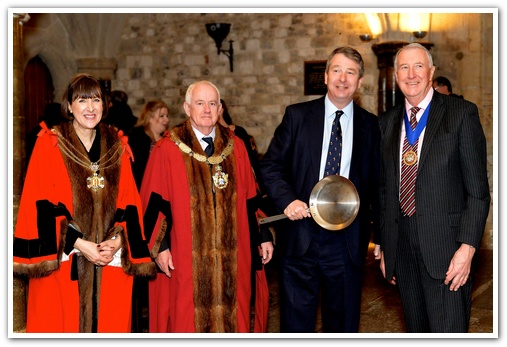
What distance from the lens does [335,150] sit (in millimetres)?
3795

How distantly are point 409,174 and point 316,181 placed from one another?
0.48m

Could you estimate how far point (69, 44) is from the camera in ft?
39.4

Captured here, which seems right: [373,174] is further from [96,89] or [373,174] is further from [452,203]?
[96,89]

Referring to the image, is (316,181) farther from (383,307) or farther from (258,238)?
(383,307)

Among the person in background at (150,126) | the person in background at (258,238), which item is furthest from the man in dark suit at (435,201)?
the person in background at (150,126)

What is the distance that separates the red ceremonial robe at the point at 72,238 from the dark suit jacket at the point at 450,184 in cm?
146

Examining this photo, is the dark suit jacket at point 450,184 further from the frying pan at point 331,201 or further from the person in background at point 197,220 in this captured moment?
the person in background at point 197,220

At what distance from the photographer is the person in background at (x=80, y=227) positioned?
12.1 feet


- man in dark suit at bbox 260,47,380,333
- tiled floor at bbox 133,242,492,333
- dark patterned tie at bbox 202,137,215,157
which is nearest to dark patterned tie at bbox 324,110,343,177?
man in dark suit at bbox 260,47,380,333

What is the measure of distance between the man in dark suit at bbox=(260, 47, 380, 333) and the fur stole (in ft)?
0.93

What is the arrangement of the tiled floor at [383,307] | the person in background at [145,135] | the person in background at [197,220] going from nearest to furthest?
the person in background at [197,220] < the tiled floor at [383,307] < the person in background at [145,135]

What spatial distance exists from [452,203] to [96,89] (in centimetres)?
184

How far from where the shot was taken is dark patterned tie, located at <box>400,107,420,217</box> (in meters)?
3.55

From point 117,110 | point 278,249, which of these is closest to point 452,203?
point 278,249
